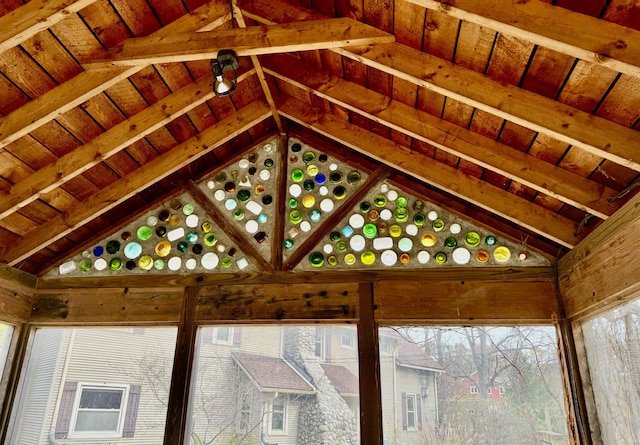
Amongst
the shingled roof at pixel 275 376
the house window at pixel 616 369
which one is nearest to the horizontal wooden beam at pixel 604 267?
the house window at pixel 616 369

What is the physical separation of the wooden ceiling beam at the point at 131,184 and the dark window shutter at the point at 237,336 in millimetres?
1159

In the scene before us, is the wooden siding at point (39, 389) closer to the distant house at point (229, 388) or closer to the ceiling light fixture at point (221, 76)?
the distant house at point (229, 388)

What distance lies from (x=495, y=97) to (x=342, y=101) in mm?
892

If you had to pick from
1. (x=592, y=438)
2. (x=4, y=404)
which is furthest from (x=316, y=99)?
(x=4, y=404)

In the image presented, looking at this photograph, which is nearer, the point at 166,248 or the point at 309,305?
the point at 309,305

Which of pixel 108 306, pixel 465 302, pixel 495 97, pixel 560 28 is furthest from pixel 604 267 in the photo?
pixel 108 306

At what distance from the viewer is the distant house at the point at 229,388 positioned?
284 cm

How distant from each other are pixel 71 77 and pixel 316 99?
4.74 ft

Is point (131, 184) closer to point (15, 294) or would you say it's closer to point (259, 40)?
point (15, 294)

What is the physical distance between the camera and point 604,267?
2.35 m

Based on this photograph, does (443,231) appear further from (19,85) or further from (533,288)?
(19,85)

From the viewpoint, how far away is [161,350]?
3143 mm

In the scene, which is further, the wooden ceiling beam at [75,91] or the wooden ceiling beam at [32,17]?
the wooden ceiling beam at [75,91]

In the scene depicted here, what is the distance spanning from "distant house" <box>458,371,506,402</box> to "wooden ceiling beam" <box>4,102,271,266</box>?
2178mm
